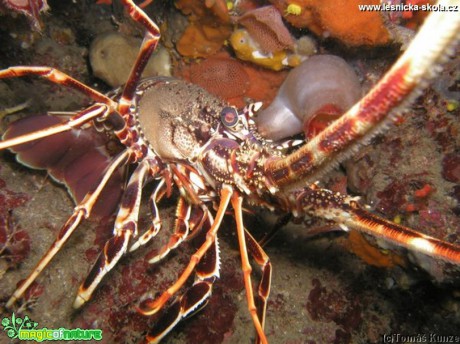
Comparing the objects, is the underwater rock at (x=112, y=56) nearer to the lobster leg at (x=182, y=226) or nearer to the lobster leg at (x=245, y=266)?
the lobster leg at (x=182, y=226)

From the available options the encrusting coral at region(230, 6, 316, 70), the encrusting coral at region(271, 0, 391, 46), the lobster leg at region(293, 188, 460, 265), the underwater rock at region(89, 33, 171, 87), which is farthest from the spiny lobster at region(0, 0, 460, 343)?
the encrusting coral at region(271, 0, 391, 46)

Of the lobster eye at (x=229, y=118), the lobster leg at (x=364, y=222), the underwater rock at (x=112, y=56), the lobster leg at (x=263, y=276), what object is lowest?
the lobster leg at (x=263, y=276)

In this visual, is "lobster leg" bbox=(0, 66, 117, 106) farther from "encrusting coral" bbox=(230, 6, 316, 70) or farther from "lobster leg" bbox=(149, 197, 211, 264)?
"encrusting coral" bbox=(230, 6, 316, 70)

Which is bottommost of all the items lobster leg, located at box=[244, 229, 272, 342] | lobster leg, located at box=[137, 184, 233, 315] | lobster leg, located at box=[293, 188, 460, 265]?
lobster leg, located at box=[244, 229, 272, 342]

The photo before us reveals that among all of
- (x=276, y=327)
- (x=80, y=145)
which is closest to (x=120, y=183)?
(x=80, y=145)

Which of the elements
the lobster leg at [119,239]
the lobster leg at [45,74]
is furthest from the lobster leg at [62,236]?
the lobster leg at [45,74]

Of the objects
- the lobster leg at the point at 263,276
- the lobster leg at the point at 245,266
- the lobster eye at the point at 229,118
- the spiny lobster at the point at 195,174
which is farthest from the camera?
the lobster leg at the point at 263,276

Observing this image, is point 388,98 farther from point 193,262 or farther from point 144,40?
point 144,40
